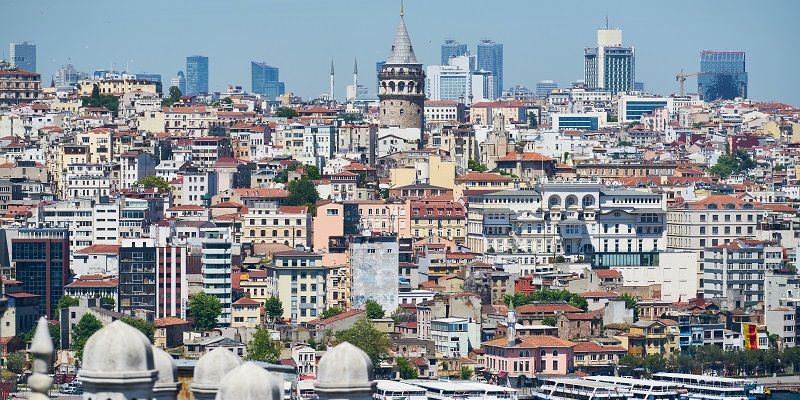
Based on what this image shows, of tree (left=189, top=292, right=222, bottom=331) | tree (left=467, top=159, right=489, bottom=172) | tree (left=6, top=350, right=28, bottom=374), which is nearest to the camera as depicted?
tree (left=6, top=350, right=28, bottom=374)

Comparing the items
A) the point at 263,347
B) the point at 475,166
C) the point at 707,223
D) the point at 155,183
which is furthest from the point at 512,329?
the point at 475,166

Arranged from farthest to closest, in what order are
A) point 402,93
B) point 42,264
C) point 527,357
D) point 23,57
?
1. point 23,57
2. point 402,93
3. point 42,264
4. point 527,357

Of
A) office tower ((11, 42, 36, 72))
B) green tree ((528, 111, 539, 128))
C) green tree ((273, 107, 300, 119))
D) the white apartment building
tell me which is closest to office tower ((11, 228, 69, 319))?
the white apartment building

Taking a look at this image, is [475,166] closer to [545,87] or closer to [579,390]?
[579,390]

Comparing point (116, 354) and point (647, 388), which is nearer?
point (116, 354)

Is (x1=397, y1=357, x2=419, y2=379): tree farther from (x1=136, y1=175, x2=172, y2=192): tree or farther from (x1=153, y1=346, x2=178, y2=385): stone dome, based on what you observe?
(x1=153, y1=346, x2=178, y2=385): stone dome

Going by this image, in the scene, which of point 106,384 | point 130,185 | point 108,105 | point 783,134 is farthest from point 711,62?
point 106,384
